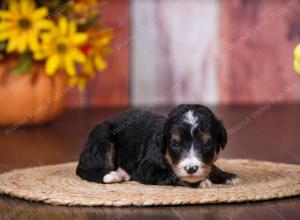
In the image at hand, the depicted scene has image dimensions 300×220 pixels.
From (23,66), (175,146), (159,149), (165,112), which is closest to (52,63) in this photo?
(23,66)

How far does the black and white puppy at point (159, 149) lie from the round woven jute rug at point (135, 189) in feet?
0.15

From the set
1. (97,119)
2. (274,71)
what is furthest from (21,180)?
(274,71)

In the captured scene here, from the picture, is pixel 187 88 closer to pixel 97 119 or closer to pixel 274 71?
pixel 274 71

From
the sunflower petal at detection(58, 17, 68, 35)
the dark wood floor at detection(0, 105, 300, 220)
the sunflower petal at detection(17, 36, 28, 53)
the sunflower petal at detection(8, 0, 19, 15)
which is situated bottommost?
the dark wood floor at detection(0, 105, 300, 220)

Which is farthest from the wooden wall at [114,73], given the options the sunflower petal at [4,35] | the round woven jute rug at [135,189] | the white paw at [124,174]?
the white paw at [124,174]

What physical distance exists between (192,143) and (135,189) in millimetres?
245

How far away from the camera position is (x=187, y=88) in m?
5.64

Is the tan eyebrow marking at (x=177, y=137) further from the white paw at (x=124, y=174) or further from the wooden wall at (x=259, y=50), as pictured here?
the wooden wall at (x=259, y=50)

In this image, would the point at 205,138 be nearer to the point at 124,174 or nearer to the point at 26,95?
the point at 124,174

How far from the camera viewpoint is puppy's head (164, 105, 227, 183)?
2.44 metres

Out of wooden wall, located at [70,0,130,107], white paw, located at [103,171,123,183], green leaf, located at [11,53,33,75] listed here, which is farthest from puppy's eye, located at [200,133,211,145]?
wooden wall, located at [70,0,130,107]

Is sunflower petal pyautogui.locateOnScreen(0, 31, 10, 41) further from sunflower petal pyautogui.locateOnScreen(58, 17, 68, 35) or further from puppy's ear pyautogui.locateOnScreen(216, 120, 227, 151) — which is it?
puppy's ear pyautogui.locateOnScreen(216, 120, 227, 151)

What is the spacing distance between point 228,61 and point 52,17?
1739mm

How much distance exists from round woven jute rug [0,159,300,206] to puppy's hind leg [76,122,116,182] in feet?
0.16
